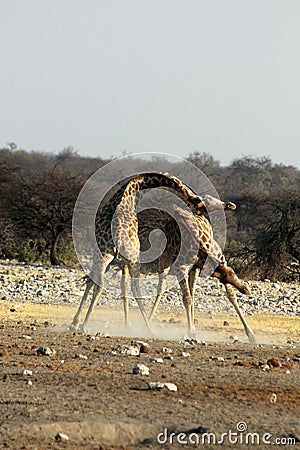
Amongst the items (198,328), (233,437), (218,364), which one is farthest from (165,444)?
(198,328)

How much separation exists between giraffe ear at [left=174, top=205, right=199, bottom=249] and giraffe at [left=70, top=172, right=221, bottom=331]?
20 centimetres

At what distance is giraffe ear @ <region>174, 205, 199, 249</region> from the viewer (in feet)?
38.5

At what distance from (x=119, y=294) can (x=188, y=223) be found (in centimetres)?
568

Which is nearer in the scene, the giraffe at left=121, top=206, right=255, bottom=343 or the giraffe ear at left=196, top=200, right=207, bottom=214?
the giraffe at left=121, top=206, right=255, bottom=343

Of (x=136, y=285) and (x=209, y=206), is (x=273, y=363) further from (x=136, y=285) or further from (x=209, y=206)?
(x=136, y=285)

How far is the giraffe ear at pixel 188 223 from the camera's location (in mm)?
11750

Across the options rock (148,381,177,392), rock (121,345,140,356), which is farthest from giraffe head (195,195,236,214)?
rock (148,381,177,392)

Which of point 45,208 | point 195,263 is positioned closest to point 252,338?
point 195,263

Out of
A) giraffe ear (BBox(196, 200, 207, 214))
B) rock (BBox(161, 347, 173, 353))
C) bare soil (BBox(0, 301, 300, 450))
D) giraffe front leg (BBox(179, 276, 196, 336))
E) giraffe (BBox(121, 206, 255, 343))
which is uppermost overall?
giraffe ear (BBox(196, 200, 207, 214))

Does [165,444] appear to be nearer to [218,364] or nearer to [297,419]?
[297,419]

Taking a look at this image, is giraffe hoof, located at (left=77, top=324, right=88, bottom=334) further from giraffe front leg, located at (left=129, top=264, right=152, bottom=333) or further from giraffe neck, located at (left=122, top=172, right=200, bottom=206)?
giraffe neck, located at (left=122, top=172, right=200, bottom=206)

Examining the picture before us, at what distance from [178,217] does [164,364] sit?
13.2 ft

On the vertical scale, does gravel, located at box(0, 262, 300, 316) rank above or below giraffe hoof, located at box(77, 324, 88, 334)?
above

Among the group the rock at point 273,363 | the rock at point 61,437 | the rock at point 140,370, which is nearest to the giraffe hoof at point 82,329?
the rock at point 273,363
